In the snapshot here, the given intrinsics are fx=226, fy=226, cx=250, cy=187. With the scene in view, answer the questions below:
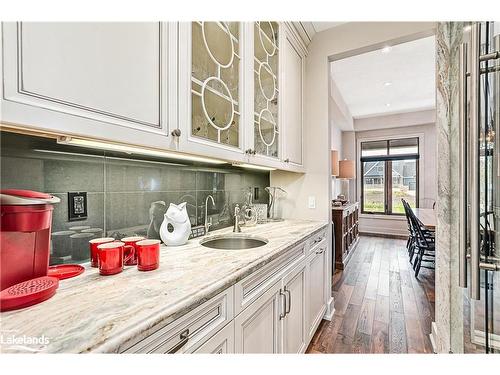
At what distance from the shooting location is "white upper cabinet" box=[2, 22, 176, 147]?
22.0 inches

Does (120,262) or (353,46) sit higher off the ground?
(353,46)

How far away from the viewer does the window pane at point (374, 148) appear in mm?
5996

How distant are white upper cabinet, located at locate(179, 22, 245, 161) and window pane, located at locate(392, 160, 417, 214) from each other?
587 cm

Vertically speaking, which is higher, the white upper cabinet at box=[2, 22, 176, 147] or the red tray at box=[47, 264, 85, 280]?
the white upper cabinet at box=[2, 22, 176, 147]

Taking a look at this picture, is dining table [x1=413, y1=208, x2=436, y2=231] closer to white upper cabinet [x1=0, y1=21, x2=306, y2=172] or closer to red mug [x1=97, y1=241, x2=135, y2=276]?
white upper cabinet [x1=0, y1=21, x2=306, y2=172]

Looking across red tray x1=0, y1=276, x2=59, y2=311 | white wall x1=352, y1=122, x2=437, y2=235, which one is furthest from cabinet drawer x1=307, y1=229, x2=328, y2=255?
white wall x1=352, y1=122, x2=437, y2=235

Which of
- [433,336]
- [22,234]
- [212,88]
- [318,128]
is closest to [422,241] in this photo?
[433,336]

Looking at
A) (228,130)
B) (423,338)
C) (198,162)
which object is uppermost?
(228,130)

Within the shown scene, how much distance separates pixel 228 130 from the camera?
1305mm

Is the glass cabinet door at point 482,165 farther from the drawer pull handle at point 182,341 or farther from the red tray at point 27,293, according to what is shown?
the red tray at point 27,293

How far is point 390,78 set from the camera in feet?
12.4
